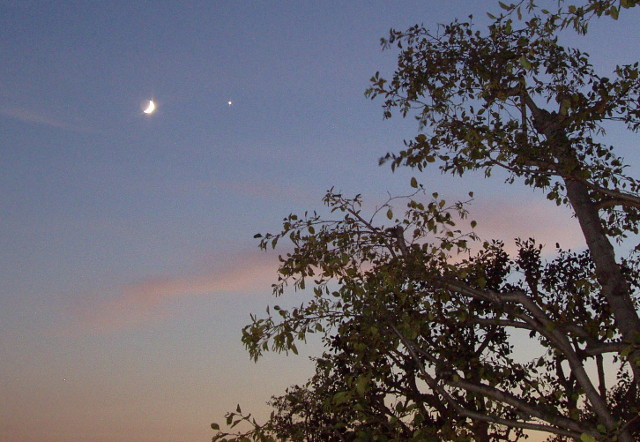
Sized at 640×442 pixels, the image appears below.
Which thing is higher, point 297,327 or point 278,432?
point 297,327

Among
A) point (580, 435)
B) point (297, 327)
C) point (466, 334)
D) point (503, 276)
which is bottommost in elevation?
point (580, 435)

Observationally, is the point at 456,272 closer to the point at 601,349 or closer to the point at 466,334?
the point at 601,349

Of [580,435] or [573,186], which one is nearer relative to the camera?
[580,435]

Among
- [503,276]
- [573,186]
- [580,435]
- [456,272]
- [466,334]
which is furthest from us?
[503,276]

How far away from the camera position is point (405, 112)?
49.0 ft

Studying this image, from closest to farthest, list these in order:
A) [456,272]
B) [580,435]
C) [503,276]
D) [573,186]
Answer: [580,435] < [456,272] < [573,186] < [503,276]

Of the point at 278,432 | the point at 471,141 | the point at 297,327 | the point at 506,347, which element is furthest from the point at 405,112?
the point at 506,347

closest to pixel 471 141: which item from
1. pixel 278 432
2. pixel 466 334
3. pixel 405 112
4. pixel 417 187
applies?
pixel 417 187

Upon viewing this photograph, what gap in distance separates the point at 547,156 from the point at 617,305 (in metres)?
3.12

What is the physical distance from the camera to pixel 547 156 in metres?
13.9

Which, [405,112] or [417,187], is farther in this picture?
[405,112]

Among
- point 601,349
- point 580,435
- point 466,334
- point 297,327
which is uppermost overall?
point 466,334

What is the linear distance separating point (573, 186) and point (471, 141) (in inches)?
124

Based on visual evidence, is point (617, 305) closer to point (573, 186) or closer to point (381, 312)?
point (573, 186)
